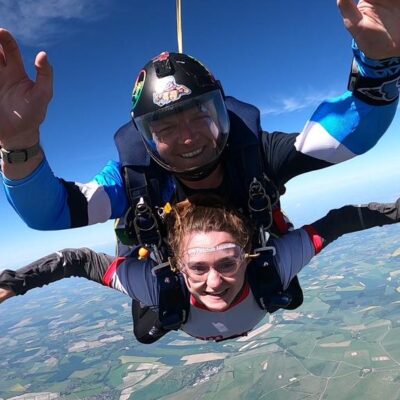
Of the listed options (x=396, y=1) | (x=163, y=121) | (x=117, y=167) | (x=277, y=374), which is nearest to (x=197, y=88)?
(x=163, y=121)

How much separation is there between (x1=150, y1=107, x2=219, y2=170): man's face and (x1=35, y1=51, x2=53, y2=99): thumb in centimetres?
54

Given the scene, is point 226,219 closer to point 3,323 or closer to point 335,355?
point 335,355

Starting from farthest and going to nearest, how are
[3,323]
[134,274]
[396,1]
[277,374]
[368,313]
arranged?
1. [3,323]
2. [368,313]
3. [277,374]
4. [134,274]
5. [396,1]

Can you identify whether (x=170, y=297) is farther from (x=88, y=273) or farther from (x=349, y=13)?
(x=349, y=13)

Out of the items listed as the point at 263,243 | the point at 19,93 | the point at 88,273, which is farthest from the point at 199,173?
the point at 88,273

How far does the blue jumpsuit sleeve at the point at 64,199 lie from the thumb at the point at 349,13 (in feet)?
3.73

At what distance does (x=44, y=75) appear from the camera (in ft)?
4.08

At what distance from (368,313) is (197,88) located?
35.3 metres

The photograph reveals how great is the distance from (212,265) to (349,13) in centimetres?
119

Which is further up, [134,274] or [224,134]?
[224,134]

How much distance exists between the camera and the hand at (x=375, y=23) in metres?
1.13

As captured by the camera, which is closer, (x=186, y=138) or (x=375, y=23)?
(x=375, y=23)

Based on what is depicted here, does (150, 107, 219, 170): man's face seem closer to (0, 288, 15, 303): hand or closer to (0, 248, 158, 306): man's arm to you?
(0, 248, 158, 306): man's arm

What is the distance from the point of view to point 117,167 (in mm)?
1919
